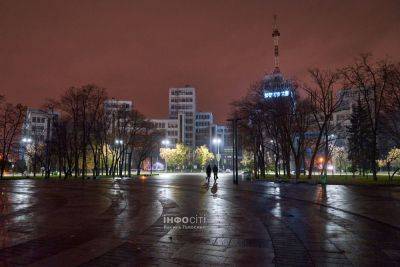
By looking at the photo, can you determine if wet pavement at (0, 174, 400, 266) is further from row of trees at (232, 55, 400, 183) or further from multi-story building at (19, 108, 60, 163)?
multi-story building at (19, 108, 60, 163)

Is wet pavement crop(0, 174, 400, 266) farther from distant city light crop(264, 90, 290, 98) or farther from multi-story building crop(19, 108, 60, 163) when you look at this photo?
multi-story building crop(19, 108, 60, 163)

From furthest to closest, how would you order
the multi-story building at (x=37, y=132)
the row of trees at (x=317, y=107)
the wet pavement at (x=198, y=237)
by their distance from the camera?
the multi-story building at (x=37, y=132) → the row of trees at (x=317, y=107) → the wet pavement at (x=198, y=237)

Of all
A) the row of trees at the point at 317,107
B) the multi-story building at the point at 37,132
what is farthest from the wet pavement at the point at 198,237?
the multi-story building at the point at 37,132

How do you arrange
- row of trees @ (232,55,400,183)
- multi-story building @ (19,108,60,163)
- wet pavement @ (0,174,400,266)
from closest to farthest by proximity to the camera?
1. wet pavement @ (0,174,400,266)
2. row of trees @ (232,55,400,183)
3. multi-story building @ (19,108,60,163)

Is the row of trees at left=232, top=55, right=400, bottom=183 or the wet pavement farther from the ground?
the row of trees at left=232, top=55, right=400, bottom=183

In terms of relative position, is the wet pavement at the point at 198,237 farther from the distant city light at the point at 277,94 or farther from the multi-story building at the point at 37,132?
the multi-story building at the point at 37,132

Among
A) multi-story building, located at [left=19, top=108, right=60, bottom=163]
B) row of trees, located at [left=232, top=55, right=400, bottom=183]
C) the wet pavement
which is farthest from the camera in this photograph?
multi-story building, located at [left=19, top=108, right=60, bottom=163]

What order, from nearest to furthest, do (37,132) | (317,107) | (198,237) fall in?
(198,237) < (317,107) < (37,132)

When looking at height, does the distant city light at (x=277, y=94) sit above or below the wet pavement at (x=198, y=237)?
above

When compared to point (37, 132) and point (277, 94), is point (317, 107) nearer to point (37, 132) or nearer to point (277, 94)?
point (277, 94)

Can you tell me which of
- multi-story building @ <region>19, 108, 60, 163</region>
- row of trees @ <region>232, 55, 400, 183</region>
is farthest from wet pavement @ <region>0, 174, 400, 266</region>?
multi-story building @ <region>19, 108, 60, 163</region>

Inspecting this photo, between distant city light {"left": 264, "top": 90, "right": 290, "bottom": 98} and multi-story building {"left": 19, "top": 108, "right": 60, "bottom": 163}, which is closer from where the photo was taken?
distant city light {"left": 264, "top": 90, "right": 290, "bottom": 98}

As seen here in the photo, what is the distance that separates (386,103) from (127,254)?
4194 cm

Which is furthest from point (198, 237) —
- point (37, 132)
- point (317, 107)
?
point (37, 132)
